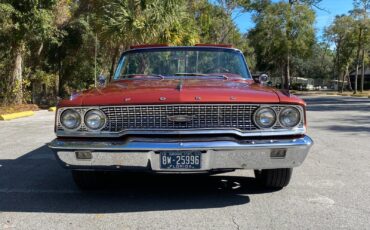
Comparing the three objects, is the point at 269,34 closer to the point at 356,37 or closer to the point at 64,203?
the point at 356,37

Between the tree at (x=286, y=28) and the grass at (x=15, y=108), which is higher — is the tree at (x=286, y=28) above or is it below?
above

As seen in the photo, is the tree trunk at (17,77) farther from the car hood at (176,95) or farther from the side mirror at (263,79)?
the car hood at (176,95)

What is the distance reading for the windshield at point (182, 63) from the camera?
6.23m

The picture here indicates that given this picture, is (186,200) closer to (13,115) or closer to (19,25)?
(13,115)

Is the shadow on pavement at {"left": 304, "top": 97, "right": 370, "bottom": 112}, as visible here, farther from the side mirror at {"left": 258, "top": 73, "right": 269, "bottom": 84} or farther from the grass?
the side mirror at {"left": 258, "top": 73, "right": 269, "bottom": 84}

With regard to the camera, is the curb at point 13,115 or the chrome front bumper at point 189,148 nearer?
the chrome front bumper at point 189,148

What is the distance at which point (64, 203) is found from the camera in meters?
4.96

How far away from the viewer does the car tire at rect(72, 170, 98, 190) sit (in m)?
5.25

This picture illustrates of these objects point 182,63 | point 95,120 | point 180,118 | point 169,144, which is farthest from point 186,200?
point 182,63

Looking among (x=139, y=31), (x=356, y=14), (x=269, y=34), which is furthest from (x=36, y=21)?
(x=356, y=14)

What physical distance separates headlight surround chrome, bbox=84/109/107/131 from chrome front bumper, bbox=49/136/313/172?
15 centimetres

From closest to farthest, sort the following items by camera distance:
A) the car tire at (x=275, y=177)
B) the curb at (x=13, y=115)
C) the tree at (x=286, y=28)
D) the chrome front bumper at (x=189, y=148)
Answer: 1. the chrome front bumper at (x=189, y=148)
2. the car tire at (x=275, y=177)
3. the curb at (x=13, y=115)
4. the tree at (x=286, y=28)

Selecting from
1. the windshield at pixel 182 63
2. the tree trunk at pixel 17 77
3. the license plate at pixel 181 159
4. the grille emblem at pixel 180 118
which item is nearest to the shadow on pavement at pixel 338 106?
the tree trunk at pixel 17 77

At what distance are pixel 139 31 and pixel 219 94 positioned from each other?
16.4 m
